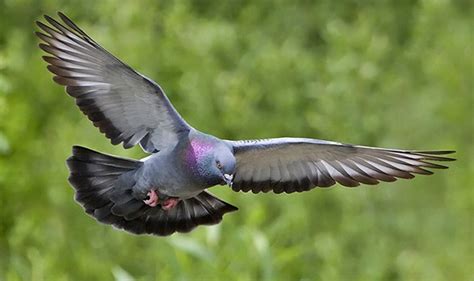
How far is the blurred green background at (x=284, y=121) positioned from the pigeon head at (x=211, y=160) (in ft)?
8.54

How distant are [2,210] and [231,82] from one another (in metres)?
2.70

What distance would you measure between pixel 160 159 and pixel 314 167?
714 millimetres

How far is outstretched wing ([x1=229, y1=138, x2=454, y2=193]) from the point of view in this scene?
475cm

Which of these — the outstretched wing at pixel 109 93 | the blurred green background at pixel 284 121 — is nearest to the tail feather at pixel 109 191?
the outstretched wing at pixel 109 93

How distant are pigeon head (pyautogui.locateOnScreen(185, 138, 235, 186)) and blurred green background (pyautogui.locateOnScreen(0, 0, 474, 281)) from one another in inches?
103

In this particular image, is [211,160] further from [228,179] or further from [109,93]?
[109,93]

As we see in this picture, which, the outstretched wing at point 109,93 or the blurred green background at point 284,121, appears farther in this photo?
the blurred green background at point 284,121

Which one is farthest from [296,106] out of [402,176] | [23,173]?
[402,176]

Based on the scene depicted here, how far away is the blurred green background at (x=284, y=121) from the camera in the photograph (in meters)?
7.84

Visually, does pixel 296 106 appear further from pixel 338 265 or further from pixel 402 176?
pixel 402 176

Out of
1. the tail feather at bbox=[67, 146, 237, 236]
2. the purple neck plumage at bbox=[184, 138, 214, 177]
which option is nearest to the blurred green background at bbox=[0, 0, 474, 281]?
the tail feather at bbox=[67, 146, 237, 236]

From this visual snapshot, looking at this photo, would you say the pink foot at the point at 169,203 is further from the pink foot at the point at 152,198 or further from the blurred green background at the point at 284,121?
the blurred green background at the point at 284,121

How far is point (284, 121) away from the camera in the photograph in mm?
9750

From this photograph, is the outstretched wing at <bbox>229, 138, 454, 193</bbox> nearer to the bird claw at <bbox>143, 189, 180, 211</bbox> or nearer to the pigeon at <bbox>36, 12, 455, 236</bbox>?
the pigeon at <bbox>36, 12, 455, 236</bbox>
